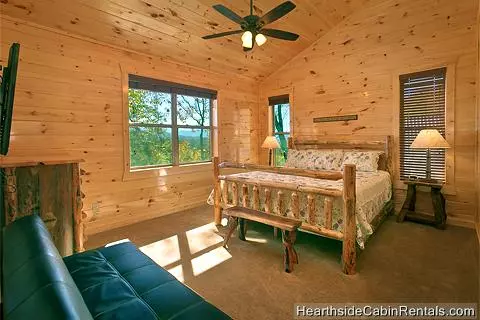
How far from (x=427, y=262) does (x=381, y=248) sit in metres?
0.42

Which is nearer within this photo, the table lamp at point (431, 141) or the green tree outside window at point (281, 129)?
the table lamp at point (431, 141)

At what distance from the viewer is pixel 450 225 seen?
134 inches

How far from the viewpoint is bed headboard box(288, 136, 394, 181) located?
153 inches

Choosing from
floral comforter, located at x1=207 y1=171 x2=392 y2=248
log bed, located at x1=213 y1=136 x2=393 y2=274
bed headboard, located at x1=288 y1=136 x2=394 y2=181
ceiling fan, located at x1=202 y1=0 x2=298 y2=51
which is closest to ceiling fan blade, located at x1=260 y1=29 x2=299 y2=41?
ceiling fan, located at x1=202 y1=0 x2=298 y2=51

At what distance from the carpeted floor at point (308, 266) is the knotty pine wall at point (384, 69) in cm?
111

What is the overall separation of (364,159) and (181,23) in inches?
127

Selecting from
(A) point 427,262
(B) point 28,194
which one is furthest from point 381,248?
(B) point 28,194

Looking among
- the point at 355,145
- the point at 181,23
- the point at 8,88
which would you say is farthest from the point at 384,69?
the point at 8,88

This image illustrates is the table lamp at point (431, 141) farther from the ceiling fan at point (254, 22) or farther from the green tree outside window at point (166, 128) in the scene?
the green tree outside window at point (166, 128)

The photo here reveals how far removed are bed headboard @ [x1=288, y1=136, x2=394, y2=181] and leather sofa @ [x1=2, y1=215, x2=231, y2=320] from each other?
12.1ft

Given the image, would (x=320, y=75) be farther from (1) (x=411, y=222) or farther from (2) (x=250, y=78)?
(1) (x=411, y=222)

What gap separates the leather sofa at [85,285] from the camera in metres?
0.64

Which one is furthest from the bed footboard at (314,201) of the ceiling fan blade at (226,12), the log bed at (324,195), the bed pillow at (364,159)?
the bed pillow at (364,159)

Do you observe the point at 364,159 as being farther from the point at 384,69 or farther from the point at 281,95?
the point at 281,95
